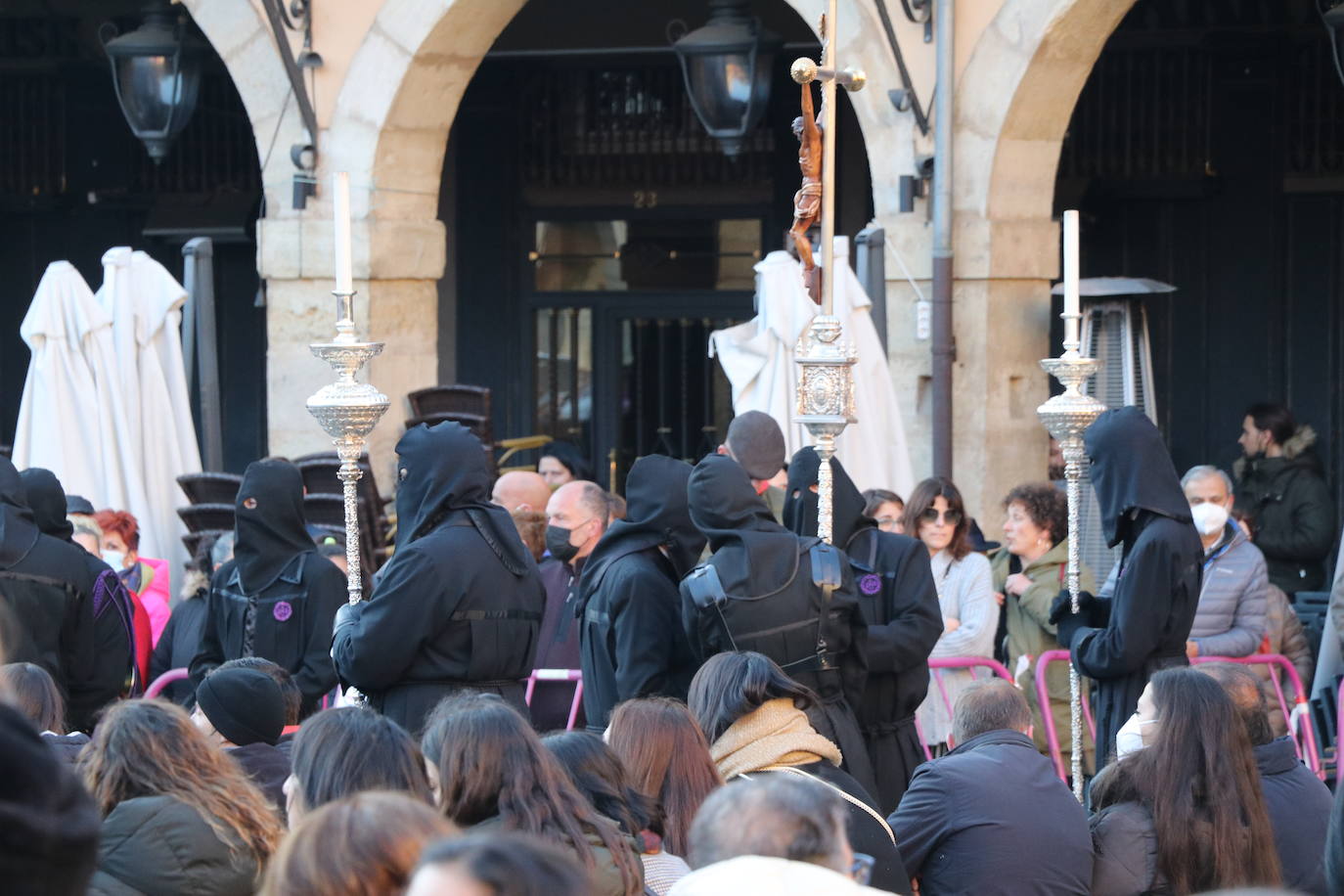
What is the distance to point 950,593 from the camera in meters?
6.77

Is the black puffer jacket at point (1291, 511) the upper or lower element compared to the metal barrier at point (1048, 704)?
upper

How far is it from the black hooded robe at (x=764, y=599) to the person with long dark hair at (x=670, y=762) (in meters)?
0.90

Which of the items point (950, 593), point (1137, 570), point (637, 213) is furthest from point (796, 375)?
point (637, 213)

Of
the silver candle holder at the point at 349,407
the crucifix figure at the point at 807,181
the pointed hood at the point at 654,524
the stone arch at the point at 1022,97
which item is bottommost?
the pointed hood at the point at 654,524

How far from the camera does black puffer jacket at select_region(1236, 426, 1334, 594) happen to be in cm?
922

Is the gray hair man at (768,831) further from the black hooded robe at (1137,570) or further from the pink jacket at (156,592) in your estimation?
the pink jacket at (156,592)

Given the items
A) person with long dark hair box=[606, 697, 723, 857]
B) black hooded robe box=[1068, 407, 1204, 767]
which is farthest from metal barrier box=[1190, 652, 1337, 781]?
person with long dark hair box=[606, 697, 723, 857]

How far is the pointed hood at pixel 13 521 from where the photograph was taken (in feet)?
19.7

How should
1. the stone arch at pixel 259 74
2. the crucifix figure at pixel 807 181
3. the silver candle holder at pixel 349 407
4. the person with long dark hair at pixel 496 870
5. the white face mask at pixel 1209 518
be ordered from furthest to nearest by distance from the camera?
the stone arch at pixel 259 74, the white face mask at pixel 1209 518, the crucifix figure at pixel 807 181, the silver candle holder at pixel 349 407, the person with long dark hair at pixel 496 870

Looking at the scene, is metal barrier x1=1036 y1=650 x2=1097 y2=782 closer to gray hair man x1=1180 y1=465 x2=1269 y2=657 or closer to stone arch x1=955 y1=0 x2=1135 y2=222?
gray hair man x1=1180 y1=465 x2=1269 y2=657

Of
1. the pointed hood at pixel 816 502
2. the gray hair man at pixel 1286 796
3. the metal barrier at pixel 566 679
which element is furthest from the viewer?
the metal barrier at pixel 566 679

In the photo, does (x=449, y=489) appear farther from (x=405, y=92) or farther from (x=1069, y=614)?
(x=405, y=92)

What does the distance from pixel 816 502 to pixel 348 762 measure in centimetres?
247

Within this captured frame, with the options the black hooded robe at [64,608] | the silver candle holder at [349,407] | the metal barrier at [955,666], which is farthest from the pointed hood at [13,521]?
the metal barrier at [955,666]
